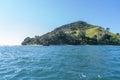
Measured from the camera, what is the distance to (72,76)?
85.6ft

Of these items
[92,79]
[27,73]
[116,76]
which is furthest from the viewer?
[27,73]

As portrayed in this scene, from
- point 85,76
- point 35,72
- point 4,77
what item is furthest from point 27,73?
point 85,76

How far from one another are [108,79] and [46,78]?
673cm

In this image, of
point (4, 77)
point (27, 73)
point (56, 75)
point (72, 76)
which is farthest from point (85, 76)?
point (4, 77)

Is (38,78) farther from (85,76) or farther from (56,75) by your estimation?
(85,76)

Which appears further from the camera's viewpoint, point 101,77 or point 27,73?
point 27,73

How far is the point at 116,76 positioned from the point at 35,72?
987cm

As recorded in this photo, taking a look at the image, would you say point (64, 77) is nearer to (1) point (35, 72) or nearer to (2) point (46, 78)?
(2) point (46, 78)

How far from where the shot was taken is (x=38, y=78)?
25016mm

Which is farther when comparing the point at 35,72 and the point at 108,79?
the point at 35,72

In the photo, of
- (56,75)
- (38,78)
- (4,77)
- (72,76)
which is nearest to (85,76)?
(72,76)

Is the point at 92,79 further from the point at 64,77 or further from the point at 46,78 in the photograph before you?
the point at 46,78

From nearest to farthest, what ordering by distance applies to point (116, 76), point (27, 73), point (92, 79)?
point (92, 79) < point (116, 76) < point (27, 73)

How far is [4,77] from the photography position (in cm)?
2589
